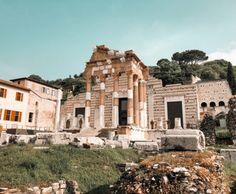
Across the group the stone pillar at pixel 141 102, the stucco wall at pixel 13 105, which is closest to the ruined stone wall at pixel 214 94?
the stone pillar at pixel 141 102

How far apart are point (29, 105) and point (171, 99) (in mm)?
20749

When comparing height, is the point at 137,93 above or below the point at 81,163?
above

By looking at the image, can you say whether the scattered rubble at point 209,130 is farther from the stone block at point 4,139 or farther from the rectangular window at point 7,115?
the rectangular window at point 7,115

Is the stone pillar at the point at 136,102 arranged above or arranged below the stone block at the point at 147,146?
above

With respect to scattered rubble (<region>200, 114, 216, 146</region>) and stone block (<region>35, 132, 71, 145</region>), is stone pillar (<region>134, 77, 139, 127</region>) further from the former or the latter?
stone block (<region>35, 132, 71, 145</region>)

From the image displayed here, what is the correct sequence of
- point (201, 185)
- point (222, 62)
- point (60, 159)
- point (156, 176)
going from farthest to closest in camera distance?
point (222, 62) → point (60, 159) → point (156, 176) → point (201, 185)

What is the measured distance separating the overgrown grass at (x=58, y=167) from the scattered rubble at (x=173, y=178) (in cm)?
267

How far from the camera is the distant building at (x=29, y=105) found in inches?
993

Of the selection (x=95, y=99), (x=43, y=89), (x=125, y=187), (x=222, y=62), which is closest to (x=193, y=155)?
(x=125, y=187)

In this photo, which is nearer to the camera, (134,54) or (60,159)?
(60,159)

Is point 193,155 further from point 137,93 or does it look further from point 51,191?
point 137,93

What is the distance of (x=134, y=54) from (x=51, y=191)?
16.1 metres

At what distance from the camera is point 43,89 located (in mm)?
33438

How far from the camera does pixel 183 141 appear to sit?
627 cm
